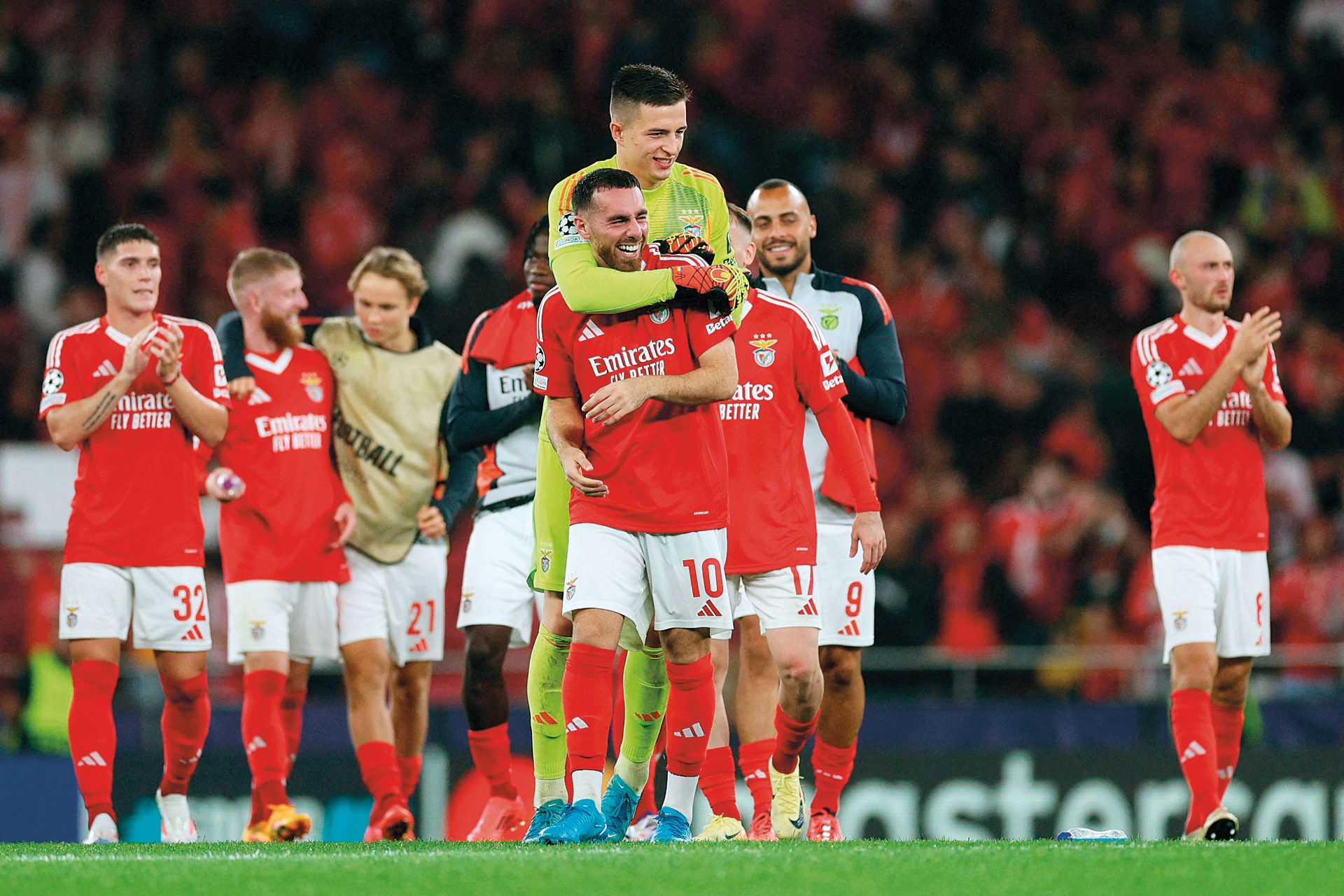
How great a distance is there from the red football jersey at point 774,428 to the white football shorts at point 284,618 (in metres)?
2.04

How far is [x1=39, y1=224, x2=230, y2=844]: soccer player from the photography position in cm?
712

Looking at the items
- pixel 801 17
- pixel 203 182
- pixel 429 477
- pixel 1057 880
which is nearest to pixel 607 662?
pixel 1057 880

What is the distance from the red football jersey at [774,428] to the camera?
683 centimetres

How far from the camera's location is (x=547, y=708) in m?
6.24

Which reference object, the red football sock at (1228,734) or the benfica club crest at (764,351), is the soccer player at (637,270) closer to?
the benfica club crest at (764,351)

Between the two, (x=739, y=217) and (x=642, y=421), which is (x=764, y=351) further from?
(x=642, y=421)

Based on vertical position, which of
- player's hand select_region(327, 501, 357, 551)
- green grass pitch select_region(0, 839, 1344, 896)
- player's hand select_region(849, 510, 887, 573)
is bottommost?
green grass pitch select_region(0, 839, 1344, 896)

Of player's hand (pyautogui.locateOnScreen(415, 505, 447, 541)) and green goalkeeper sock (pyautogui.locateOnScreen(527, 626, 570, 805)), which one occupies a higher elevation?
player's hand (pyautogui.locateOnScreen(415, 505, 447, 541))

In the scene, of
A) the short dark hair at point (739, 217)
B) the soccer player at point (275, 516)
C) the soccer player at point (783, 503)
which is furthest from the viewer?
the soccer player at point (275, 516)

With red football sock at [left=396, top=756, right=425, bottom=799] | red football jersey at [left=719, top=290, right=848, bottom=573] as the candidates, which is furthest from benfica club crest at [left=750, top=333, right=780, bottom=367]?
red football sock at [left=396, top=756, right=425, bottom=799]

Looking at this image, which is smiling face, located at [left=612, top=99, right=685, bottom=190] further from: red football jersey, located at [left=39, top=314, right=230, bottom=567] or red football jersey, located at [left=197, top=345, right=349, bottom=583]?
red football jersey, located at [left=197, top=345, right=349, bottom=583]

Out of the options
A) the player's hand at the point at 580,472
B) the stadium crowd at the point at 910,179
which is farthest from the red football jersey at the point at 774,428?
the stadium crowd at the point at 910,179

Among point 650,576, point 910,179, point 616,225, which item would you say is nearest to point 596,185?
point 616,225

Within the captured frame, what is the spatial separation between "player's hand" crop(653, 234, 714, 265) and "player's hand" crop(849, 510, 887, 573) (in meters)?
1.24
